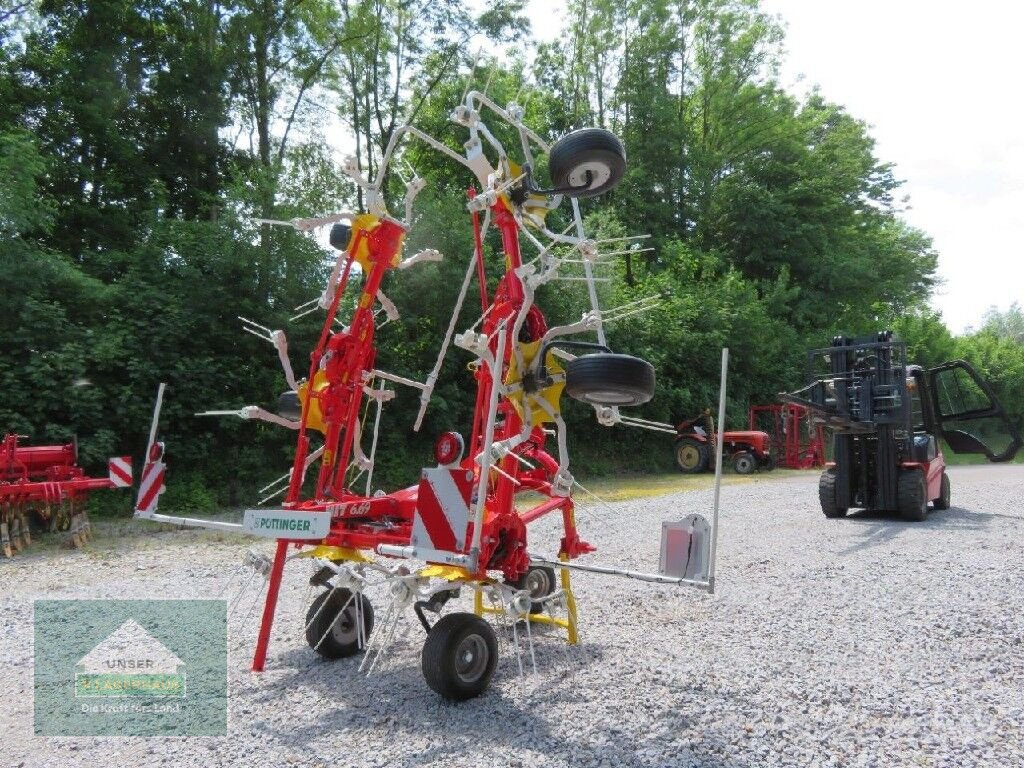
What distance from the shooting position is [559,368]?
12.7ft

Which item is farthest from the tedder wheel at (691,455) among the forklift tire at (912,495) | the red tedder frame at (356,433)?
the red tedder frame at (356,433)

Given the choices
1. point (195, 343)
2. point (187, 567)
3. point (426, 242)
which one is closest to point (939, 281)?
point (426, 242)

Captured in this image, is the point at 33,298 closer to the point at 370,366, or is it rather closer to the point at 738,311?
the point at 370,366

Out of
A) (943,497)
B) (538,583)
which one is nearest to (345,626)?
(538,583)

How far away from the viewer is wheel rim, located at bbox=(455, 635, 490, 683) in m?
3.54

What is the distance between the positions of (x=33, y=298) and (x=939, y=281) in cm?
4013

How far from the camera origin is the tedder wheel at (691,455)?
63.5 feet

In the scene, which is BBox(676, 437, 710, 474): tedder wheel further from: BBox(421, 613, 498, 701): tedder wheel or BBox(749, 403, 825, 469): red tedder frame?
BBox(421, 613, 498, 701): tedder wheel

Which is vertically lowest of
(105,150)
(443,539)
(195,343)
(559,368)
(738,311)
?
(443,539)

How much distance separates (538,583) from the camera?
5.09 meters

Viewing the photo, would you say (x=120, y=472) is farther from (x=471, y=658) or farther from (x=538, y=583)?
(x=471, y=658)

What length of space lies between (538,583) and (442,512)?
1857 mm

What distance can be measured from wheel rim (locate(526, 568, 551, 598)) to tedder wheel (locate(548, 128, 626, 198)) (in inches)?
102

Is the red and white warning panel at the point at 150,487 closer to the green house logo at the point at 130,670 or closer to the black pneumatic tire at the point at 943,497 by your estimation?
the green house logo at the point at 130,670
